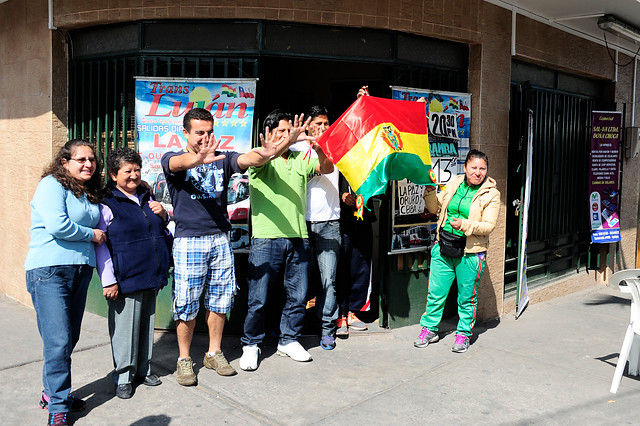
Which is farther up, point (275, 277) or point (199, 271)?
point (199, 271)

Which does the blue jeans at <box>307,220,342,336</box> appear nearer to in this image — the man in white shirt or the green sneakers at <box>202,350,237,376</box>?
the man in white shirt

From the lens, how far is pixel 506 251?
713 cm

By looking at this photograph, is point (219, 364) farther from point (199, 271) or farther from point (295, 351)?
point (199, 271)

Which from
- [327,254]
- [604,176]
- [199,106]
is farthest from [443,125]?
[604,176]

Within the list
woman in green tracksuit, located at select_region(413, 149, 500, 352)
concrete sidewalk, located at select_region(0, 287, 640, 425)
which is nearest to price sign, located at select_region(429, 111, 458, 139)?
woman in green tracksuit, located at select_region(413, 149, 500, 352)

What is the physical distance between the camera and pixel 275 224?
16.0 feet

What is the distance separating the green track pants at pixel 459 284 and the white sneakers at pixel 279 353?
1240mm

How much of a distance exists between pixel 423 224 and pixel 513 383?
1867 millimetres

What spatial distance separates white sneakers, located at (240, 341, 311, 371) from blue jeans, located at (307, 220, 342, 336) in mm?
432

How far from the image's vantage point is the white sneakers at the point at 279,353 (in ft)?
16.0

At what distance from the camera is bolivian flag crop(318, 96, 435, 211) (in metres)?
4.81

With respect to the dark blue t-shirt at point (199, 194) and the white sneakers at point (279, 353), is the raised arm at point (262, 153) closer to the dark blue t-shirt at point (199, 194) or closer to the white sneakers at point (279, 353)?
the dark blue t-shirt at point (199, 194)

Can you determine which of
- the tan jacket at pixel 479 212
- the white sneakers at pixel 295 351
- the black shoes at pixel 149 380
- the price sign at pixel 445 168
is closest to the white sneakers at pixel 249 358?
the white sneakers at pixel 295 351

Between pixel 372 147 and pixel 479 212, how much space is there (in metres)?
1.21
